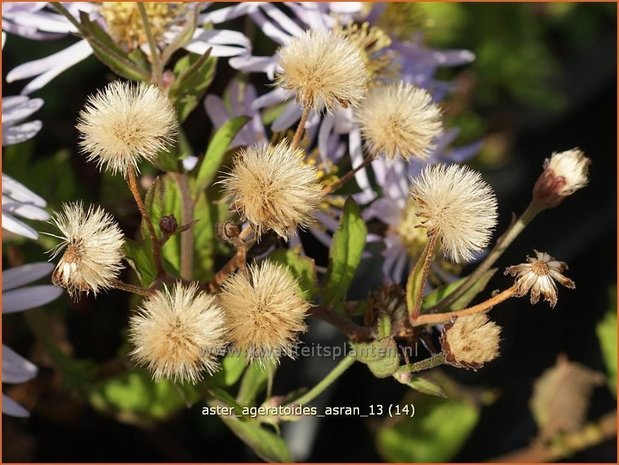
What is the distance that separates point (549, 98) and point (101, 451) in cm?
108

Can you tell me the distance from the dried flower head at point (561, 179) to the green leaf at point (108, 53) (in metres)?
0.33

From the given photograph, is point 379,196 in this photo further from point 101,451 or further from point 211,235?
point 101,451

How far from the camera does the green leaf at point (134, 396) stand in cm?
93

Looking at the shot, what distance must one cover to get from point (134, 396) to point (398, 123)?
494mm

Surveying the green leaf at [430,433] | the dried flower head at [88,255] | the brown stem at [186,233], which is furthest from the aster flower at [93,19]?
the green leaf at [430,433]

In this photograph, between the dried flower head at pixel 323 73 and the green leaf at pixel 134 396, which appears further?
the green leaf at pixel 134 396

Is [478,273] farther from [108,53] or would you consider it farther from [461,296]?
[108,53]

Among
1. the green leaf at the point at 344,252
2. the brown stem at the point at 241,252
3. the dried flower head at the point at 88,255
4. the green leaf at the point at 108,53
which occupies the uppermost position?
the green leaf at the point at 108,53

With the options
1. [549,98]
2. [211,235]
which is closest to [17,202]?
[211,235]

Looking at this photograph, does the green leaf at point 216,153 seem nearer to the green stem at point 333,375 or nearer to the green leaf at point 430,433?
the green stem at point 333,375

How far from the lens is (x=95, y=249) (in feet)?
1.71

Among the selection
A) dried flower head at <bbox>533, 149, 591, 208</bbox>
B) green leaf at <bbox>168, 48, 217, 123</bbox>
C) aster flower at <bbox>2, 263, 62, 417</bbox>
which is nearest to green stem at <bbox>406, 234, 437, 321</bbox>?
dried flower head at <bbox>533, 149, 591, 208</bbox>

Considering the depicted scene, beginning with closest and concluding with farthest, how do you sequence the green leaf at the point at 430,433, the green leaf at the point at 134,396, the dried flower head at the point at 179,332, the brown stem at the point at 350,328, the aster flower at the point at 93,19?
the dried flower head at the point at 179,332, the brown stem at the point at 350,328, the aster flower at the point at 93,19, the green leaf at the point at 134,396, the green leaf at the point at 430,433

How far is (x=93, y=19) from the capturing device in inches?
29.7
